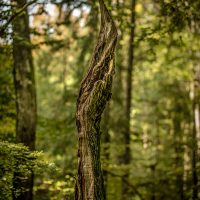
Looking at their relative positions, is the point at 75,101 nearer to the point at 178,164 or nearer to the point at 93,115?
the point at 178,164

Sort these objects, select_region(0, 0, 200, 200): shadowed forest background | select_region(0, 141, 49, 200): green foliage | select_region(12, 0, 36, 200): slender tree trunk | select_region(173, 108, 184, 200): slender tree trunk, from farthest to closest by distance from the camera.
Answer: select_region(173, 108, 184, 200): slender tree trunk → select_region(12, 0, 36, 200): slender tree trunk → select_region(0, 0, 200, 200): shadowed forest background → select_region(0, 141, 49, 200): green foliage

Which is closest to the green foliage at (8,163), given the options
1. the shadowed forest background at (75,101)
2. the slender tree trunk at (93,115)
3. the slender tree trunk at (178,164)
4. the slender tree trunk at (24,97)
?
the shadowed forest background at (75,101)

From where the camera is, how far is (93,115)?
218 inches

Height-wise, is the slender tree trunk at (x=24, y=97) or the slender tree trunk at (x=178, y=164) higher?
the slender tree trunk at (x=24, y=97)

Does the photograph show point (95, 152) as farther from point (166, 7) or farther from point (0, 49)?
point (0, 49)

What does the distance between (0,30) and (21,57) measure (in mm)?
1893

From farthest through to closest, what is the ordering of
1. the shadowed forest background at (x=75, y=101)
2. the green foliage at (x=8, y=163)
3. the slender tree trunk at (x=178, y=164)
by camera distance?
the slender tree trunk at (x=178, y=164) → the shadowed forest background at (x=75, y=101) → the green foliage at (x=8, y=163)

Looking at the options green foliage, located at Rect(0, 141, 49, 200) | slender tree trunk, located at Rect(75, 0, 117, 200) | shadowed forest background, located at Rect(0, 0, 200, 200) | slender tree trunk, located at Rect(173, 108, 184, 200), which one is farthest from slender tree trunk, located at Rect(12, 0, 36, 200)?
slender tree trunk, located at Rect(173, 108, 184, 200)

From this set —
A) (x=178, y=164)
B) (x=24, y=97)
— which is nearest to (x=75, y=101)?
(x=178, y=164)

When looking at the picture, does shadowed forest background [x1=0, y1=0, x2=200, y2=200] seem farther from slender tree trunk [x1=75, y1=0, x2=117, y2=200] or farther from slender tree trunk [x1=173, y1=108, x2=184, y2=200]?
slender tree trunk [x1=75, y1=0, x2=117, y2=200]

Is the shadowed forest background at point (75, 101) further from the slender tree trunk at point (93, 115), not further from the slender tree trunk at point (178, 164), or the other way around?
the slender tree trunk at point (93, 115)

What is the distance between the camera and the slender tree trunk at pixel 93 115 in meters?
5.35

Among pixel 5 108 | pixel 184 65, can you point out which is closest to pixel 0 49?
pixel 5 108

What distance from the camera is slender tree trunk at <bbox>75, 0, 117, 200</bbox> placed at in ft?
17.6
